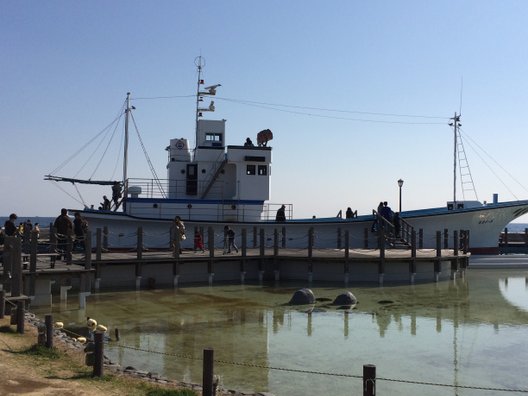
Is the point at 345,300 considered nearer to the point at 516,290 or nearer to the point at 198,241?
the point at 516,290

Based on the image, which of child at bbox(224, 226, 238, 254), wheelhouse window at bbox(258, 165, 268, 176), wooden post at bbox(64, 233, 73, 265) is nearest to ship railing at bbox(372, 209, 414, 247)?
wheelhouse window at bbox(258, 165, 268, 176)

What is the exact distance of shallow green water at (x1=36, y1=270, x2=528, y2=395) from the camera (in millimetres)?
9375

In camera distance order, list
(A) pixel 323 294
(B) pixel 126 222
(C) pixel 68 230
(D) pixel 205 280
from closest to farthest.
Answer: (C) pixel 68 230 < (A) pixel 323 294 < (D) pixel 205 280 < (B) pixel 126 222

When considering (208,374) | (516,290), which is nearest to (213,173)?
(516,290)

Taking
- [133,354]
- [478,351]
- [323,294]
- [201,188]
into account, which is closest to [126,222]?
[201,188]

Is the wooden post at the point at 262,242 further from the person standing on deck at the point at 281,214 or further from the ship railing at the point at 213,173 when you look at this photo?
the ship railing at the point at 213,173

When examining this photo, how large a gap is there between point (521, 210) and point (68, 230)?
963 inches

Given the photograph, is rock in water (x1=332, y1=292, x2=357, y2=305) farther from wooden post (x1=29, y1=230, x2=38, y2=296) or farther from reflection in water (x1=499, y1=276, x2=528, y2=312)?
wooden post (x1=29, y1=230, x2=38, y2=296)

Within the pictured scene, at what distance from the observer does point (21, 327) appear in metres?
Answer: 10.1

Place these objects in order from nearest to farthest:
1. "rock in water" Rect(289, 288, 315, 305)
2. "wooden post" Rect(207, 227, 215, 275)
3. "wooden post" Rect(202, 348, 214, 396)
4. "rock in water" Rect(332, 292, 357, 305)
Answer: "wooden post" Rect(202, 348, 214, 396), "rock in water" Rect(332, 292, 357, 305), "rock in water" Rect(289, 288, 315, 305), "wooden post" Rect(207, 227, 215, 275)

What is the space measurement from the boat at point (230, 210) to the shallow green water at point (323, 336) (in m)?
6.20

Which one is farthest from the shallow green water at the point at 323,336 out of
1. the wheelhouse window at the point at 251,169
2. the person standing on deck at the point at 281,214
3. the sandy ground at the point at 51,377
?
the wheelhouse window at the point at 251,169

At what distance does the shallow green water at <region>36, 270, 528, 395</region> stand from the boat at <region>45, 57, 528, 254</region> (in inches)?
244

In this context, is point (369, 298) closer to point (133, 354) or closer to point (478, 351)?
point (478, 351)
